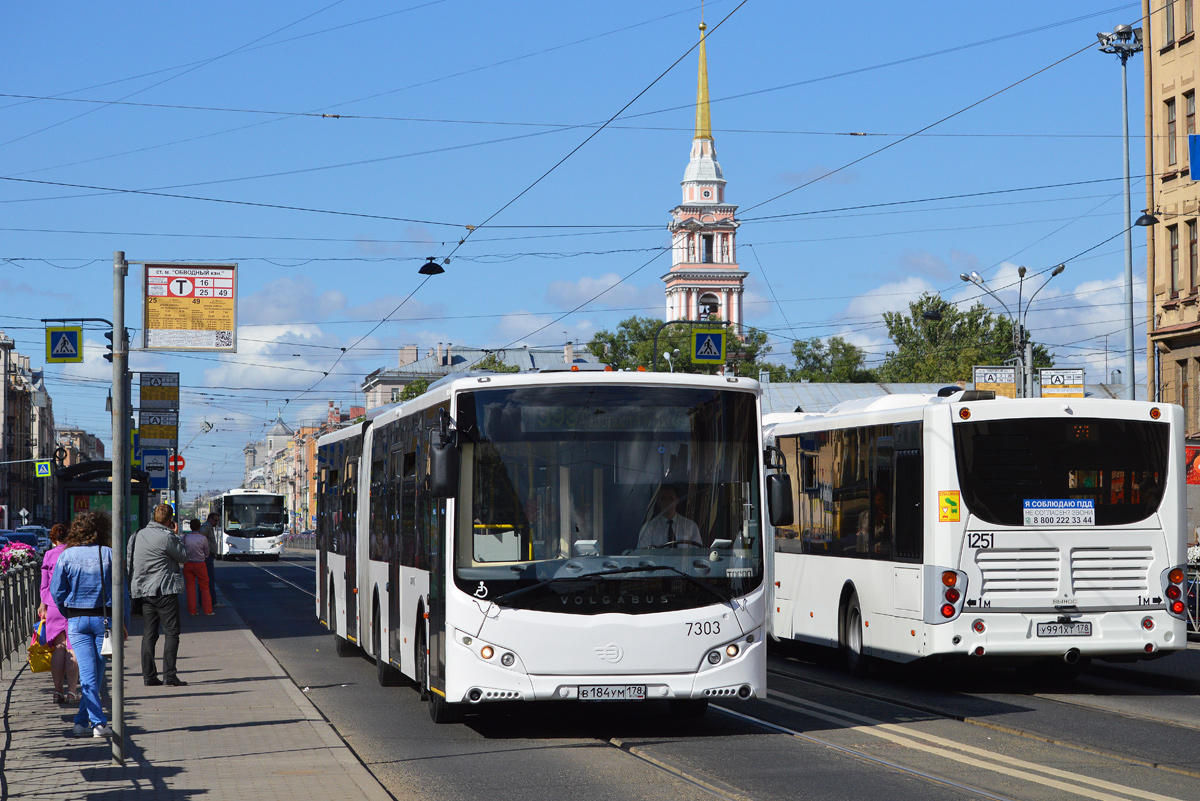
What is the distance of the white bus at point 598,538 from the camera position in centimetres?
1124

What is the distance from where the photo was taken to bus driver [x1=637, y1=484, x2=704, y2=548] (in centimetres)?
1142

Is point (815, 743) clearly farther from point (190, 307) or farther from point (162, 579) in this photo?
point (162, 579)

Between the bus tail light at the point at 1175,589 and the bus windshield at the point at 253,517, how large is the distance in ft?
192

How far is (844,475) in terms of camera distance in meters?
16.9

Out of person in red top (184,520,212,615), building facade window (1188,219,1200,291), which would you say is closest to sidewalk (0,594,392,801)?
person in red top (184,520,212,615)

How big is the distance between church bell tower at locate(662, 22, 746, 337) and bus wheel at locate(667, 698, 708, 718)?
127 m

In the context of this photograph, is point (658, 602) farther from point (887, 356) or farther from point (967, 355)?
point (887, 356)

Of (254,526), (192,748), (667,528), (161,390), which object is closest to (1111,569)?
(667,528)

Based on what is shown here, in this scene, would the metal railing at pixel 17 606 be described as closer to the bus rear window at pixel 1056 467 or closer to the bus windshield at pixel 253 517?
the bus rear window at pixel 1056 467

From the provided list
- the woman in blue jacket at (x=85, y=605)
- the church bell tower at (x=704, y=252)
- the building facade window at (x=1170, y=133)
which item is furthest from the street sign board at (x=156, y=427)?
the church bell tower at (x=704, y=252)

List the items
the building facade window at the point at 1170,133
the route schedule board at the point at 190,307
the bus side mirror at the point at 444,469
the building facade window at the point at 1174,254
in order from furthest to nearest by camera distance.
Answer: the building facade window at the point at 1174,254, the building facade window at the point at 1170,133, the bus side mirror at the point at 444,469, the route schedule board at the point at 190,307

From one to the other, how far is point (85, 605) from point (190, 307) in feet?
8.15

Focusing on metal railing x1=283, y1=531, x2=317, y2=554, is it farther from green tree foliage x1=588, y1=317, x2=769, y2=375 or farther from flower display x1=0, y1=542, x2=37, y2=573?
flower display x1=0, y1=542, x2=37, y2=573

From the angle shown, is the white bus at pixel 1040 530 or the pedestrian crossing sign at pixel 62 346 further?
the pedestrian crossing sign at pixel 62 346
